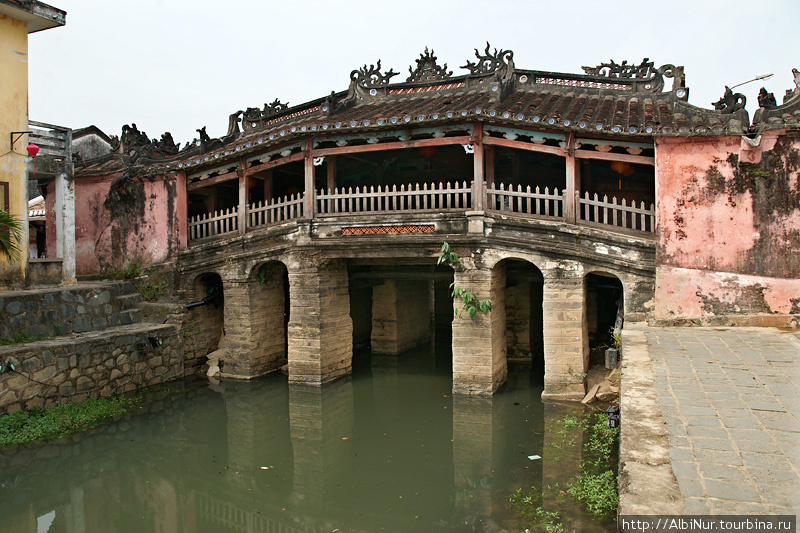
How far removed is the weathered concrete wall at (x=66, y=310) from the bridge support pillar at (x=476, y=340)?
7.80m

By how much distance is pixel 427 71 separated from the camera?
14414mm

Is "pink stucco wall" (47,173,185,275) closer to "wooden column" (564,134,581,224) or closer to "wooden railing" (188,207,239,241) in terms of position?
"wooden railing" (188,207,239,241)

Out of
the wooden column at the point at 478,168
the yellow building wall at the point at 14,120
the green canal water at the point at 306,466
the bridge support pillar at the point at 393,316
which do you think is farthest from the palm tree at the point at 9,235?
the wooden column at the point at 478,168

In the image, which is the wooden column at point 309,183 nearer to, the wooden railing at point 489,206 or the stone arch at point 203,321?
the wooden railing at point 489,206

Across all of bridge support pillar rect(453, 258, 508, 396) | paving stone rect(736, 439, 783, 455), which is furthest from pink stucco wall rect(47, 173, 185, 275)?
paving stone rect(736, 439, 783, 455)

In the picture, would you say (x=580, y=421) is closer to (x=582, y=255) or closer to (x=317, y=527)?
(x=582, y=255)

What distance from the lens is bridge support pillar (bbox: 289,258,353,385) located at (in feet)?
39.9

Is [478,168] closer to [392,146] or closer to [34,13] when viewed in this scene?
[392,146]

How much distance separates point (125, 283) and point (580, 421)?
35.8 ft

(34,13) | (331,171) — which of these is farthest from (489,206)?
(34,13)

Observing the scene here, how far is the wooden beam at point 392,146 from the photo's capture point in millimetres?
10930

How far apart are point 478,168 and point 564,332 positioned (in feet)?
11.3

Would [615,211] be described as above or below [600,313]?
above

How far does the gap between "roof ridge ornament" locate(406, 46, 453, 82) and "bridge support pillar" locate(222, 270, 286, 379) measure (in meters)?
5.92
